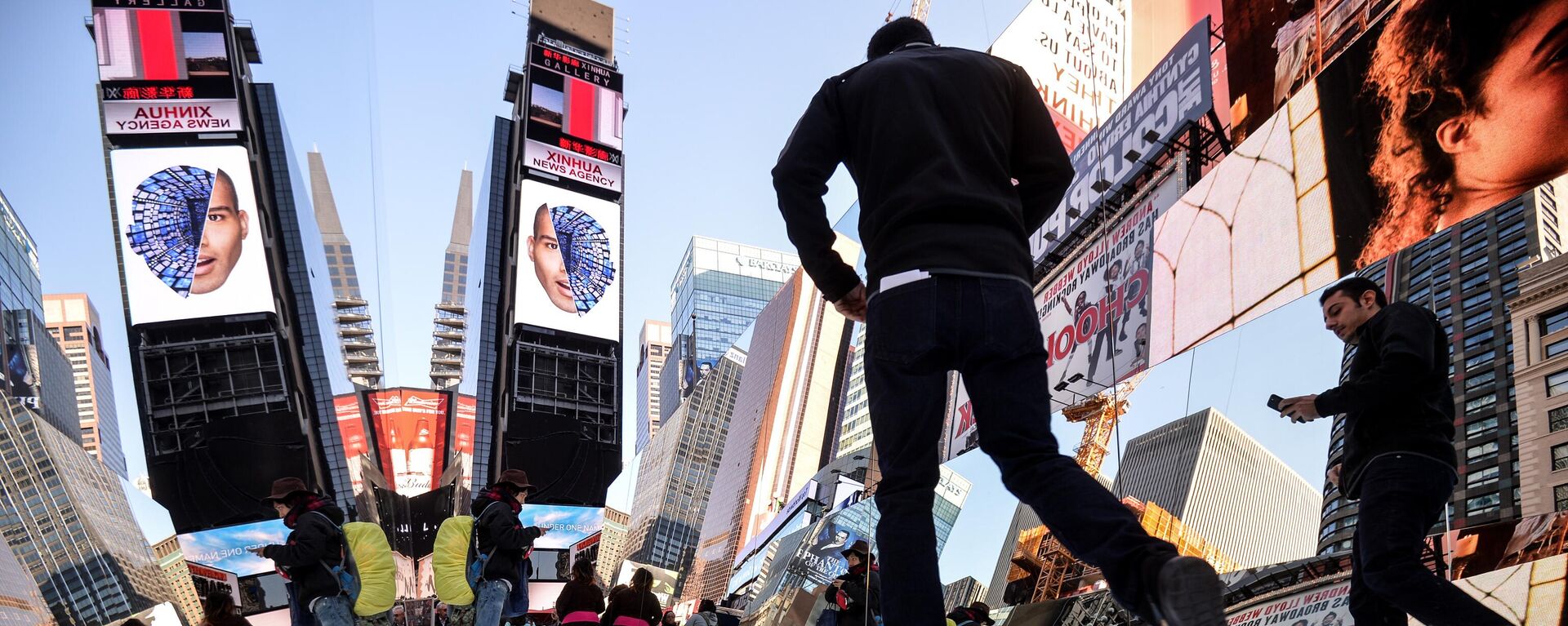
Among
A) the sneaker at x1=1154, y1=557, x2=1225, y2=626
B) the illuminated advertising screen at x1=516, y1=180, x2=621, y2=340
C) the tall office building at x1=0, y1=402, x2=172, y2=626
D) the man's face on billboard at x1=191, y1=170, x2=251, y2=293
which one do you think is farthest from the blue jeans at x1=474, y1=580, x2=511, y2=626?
the illuminated advertising screen at x1=516, y1=180, x2=621, y2=340

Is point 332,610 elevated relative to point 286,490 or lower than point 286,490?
lower

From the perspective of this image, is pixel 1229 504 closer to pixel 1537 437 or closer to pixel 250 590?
pixel 1537 437

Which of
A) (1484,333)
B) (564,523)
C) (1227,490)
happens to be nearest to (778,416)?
(564,523)

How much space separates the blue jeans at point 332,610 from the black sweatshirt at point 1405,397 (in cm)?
374

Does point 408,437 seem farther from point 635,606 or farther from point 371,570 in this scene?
point 371,570

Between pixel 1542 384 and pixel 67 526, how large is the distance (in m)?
10.6

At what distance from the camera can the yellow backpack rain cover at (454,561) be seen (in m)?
5.12

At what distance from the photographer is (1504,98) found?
12.9ft

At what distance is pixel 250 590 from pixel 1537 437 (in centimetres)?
4088

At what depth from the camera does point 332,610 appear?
409 cm

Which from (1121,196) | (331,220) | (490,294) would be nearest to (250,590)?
(490,294)

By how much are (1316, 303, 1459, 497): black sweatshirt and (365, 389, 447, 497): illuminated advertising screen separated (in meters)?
53.0

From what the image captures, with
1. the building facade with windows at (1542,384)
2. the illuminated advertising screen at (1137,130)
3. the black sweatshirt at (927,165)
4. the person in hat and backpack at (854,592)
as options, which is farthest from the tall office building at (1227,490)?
the black sweatshirt at (927,165)

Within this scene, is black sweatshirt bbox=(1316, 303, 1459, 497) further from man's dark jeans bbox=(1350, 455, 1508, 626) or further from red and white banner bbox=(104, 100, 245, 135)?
red and white banner bbox=(104, 100, 245, 135)
